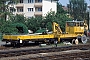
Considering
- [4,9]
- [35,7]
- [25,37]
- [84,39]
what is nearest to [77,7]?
[35,7]

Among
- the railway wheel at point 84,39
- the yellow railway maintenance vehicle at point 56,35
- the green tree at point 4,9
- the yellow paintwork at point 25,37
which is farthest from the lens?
the green tree at point 4,9

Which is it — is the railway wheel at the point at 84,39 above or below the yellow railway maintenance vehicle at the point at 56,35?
below

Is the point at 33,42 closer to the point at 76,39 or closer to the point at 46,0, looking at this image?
the point at 76,39

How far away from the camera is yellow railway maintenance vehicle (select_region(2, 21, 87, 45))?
28931mm

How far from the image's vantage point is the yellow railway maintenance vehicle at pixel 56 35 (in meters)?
28.9

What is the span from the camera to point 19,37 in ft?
94.1

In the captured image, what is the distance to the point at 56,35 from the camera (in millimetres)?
32188

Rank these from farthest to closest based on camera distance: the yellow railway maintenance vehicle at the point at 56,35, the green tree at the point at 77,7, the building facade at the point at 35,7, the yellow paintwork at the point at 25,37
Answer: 1. the green tree at the point at 77,7
2. the building facade at the point at 35,7
3. the yellow railway maintenance vehicle at the point at 56,35
4. the yellow paintwork at the point at 25,37

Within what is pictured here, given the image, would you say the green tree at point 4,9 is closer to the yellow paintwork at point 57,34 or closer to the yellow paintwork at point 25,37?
the yellow paintwork at point 57,34

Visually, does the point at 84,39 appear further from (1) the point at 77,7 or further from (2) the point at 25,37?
(1) the point at 77,7

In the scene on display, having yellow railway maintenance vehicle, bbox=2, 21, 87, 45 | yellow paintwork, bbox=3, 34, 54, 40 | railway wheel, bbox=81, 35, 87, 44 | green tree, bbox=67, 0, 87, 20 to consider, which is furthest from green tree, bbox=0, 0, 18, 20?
green tree, bbox=67, 0, 87, 20


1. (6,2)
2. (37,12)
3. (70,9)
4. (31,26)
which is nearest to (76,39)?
(31,26)

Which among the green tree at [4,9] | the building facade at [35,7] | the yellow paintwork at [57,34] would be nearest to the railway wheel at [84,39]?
the yellow paintwork at [57,34]

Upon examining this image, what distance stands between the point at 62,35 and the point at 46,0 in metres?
40.5
